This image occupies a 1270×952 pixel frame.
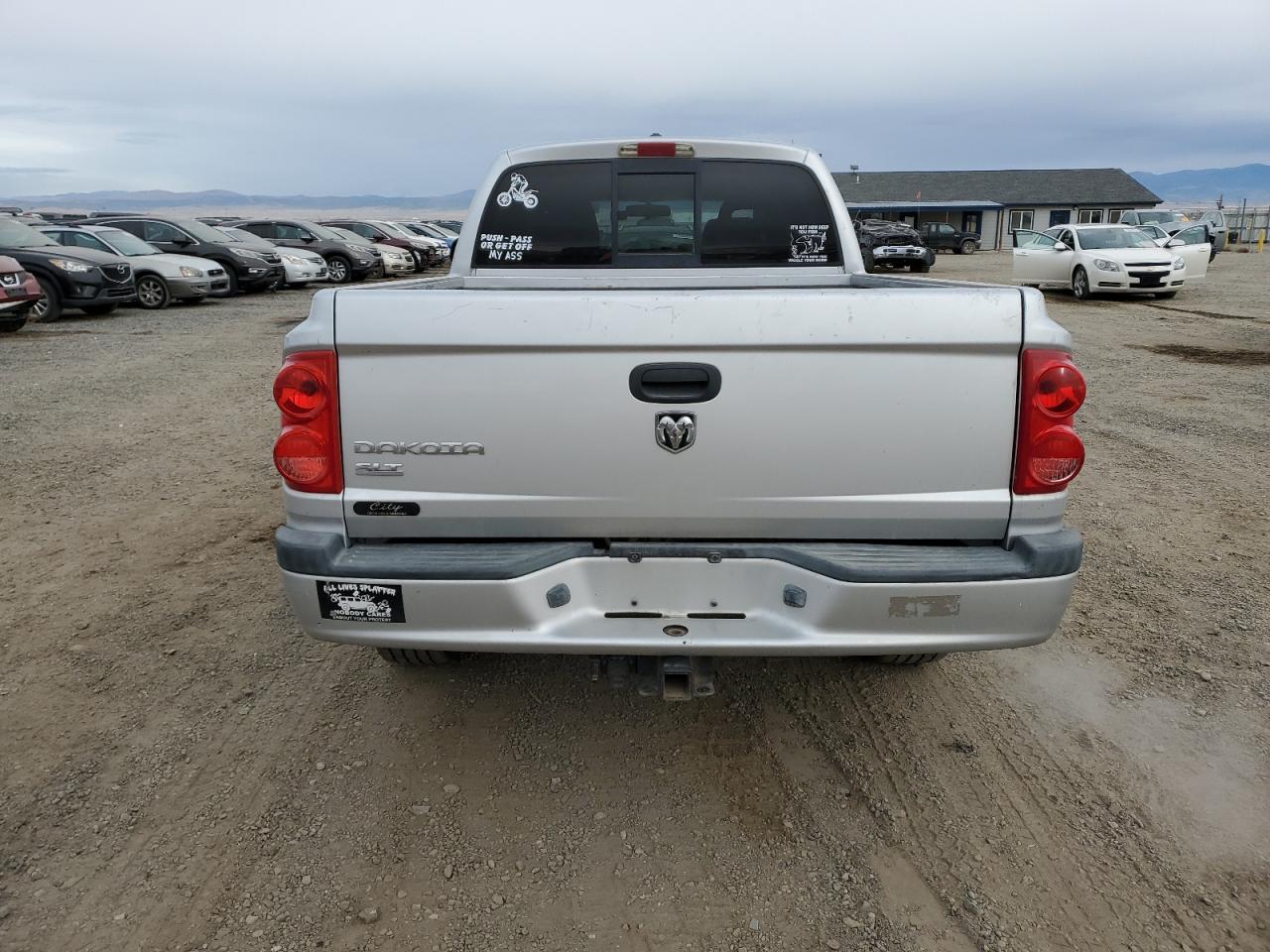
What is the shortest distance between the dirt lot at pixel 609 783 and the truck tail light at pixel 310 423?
3.58ft

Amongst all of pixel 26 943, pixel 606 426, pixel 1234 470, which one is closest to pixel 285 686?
pixel 26 943

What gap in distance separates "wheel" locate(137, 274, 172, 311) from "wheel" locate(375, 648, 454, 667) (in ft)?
55.3

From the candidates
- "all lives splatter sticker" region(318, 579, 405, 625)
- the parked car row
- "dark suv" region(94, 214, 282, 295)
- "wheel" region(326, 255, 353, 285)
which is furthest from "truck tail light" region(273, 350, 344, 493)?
"wheel" region(326, 255, 353, 285)

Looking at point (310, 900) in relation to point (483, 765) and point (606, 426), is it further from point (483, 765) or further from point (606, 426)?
point (606, 426)

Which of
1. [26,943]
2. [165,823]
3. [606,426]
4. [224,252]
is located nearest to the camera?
[26,943]

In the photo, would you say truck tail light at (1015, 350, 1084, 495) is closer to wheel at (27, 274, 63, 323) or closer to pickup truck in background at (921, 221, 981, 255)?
wheel at (27, 274, 63, 323)

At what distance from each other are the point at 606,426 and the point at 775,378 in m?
0.48

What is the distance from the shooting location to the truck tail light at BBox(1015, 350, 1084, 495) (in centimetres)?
261

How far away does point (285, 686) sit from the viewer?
12.6 ft

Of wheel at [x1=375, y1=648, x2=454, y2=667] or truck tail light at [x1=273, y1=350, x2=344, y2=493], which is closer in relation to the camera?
truck tail light at [x1=273, y1=350, x2=344, y2=493]

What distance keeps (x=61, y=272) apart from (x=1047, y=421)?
54.7 ft

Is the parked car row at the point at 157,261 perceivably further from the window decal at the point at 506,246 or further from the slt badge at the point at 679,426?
the slt badge at the point at 679,426

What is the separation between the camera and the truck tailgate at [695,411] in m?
2.59

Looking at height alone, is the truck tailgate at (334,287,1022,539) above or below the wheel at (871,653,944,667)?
above
